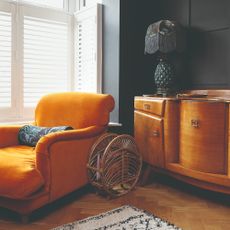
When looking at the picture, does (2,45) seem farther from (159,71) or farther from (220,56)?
(220,56)

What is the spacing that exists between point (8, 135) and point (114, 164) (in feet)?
2.90

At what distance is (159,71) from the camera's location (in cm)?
290

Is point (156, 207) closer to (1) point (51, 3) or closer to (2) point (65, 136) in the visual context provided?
(2) point (65, 136)

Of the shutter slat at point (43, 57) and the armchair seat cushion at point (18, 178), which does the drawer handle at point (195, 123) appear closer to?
the armchair seat cushion at point (18, 178)

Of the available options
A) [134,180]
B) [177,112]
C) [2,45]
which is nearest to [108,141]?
[134,180]

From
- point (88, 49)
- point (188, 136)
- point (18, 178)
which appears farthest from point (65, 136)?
point (88, 49)

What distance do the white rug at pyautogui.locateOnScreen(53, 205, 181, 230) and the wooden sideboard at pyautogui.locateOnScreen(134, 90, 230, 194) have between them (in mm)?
494

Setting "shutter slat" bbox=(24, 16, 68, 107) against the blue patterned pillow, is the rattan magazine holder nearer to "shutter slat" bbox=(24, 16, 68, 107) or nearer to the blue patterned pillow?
the blue patterned pillow

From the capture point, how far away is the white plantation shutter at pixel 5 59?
3.08m

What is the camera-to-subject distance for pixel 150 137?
2.67 meters

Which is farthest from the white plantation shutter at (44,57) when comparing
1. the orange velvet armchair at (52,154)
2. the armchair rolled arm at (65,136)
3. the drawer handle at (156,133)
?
the drawer handle at (156,133)

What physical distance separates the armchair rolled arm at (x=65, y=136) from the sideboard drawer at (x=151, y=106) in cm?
37

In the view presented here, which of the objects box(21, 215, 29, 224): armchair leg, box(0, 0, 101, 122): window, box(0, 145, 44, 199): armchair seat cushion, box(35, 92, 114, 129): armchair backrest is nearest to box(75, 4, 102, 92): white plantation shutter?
box(0, 0, 101, 122): window

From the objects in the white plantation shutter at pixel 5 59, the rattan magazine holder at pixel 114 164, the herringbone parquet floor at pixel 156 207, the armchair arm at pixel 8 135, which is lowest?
the herringbone parquet floor at pixel 156 207
